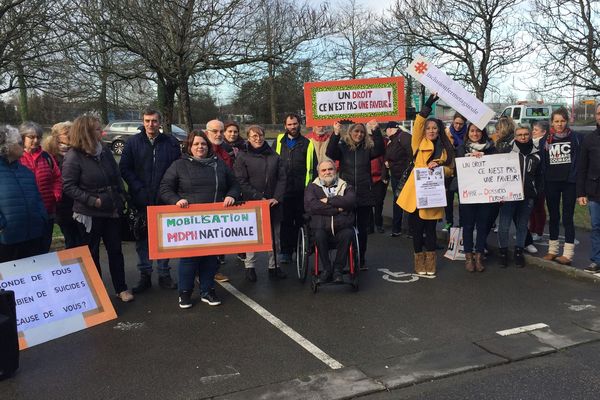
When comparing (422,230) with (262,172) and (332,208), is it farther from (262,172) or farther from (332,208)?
(262,172)

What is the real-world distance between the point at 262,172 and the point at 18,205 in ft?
8.31

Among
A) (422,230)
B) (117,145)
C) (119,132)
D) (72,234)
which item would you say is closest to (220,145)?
(72,234)

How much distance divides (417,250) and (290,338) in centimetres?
243

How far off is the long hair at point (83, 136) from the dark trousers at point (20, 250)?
0.92 meters

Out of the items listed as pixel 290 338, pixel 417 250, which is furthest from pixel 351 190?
pixel 290 338

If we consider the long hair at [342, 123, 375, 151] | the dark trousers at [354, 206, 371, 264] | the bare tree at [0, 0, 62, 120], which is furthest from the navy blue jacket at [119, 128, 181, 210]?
the bare tree at [0, 0, 62, 120]

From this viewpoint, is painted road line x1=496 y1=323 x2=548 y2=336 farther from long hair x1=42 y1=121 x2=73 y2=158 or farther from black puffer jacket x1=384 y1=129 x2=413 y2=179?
long hair x1=42 y1=121 x2=73 y2=158

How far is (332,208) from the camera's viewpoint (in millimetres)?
5402

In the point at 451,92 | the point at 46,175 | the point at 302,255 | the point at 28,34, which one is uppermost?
the point at 28,34

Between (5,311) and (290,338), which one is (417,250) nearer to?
(290,338)

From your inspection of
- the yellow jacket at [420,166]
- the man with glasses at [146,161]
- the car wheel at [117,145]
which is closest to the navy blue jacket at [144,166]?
the man with glasses at [146,161]

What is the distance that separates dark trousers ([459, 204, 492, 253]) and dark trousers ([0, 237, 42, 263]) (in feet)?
15.5

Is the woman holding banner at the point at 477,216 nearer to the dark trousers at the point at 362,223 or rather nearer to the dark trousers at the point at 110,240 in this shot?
the dark trousers at the point at 362,223

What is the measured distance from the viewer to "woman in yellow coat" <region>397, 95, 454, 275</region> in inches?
232
